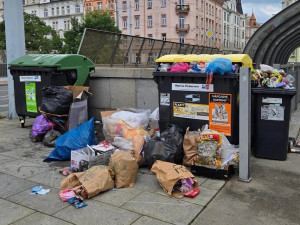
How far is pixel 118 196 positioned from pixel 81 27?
129 feet

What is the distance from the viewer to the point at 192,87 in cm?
483

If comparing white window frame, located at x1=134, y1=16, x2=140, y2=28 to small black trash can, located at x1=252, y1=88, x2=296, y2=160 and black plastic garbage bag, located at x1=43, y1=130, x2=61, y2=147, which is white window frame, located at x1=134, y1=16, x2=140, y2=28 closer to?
black plastic garbage bag, located at x1=43, y1=130, x2=61, y2=147

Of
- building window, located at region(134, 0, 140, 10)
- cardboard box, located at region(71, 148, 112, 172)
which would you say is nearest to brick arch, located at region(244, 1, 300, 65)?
cardboard box, located at region(71, 148, 112, 172)

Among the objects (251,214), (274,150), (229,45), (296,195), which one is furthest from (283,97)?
(229,45)

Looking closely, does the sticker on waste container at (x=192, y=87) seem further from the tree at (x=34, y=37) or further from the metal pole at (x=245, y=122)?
the tree at (x=34, y=37)

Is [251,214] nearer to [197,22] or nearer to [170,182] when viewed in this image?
[170,182]

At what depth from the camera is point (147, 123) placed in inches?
219

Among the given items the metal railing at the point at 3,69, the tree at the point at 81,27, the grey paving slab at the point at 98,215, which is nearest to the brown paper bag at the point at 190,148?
the grey paving slab at the point at 98,215

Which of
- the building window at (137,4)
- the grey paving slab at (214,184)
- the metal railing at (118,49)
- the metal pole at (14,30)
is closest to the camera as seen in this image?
the grey paving slab at (214,184)

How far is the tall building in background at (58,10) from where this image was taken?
7325 centimetres

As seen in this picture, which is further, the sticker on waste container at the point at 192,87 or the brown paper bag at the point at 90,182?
the sticker on waste container at the point at 192,87

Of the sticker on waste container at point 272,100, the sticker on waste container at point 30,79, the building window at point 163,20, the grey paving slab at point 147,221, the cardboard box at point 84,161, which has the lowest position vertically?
the grey paving slab at point 147,221

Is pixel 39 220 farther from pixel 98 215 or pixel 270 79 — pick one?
pixel 270 79

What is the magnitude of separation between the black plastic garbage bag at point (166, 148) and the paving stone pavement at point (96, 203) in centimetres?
23
